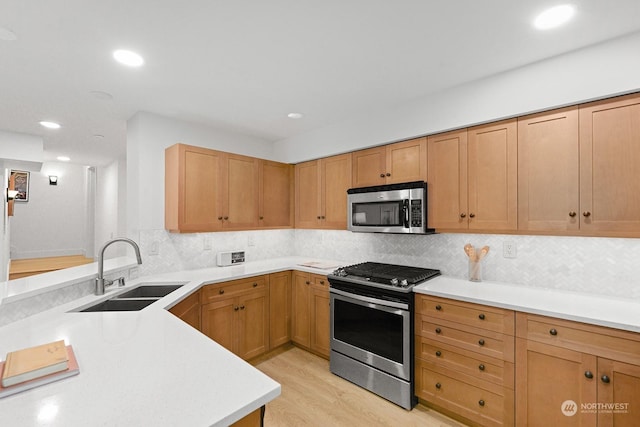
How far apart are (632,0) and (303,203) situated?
305 centimetres

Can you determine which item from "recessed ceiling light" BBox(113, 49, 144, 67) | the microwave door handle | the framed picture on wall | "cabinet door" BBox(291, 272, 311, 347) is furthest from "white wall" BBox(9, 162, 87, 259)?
the microwave door handle

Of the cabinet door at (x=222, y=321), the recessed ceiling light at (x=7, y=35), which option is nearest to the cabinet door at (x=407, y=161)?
the cabinet door at (x=222, y=321)

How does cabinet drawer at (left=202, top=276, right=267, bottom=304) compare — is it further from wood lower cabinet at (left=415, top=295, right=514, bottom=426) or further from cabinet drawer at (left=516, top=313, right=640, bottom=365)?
cabinet drawer at (left=516, top=313, right=640, bottom=365)

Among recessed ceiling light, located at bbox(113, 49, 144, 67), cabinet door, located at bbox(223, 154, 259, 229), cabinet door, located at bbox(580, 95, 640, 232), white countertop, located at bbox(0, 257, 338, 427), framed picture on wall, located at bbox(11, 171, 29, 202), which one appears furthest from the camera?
framed picture on wall, located at bbox(11, 171, 29, 202)

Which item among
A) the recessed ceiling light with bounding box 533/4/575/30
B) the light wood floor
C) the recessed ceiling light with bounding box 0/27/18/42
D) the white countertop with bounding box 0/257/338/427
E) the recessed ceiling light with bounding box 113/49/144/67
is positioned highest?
the recessed ceiling light with bounding box 533/4/575/30

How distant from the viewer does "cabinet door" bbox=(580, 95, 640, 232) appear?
70.5 inches

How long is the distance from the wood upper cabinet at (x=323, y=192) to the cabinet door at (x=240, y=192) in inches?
24.2

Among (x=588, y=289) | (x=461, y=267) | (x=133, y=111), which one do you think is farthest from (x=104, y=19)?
(x=588, y=289)

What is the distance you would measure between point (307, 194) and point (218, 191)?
3.67ft

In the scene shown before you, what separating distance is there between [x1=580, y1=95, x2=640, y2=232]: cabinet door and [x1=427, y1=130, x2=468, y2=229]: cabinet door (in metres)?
0.74

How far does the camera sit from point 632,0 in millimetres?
1483

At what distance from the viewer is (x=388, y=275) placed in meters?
2.57

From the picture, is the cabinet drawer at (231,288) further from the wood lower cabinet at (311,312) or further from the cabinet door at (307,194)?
the cabinet door at (307,194)

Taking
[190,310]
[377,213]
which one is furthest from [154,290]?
[377,213]
